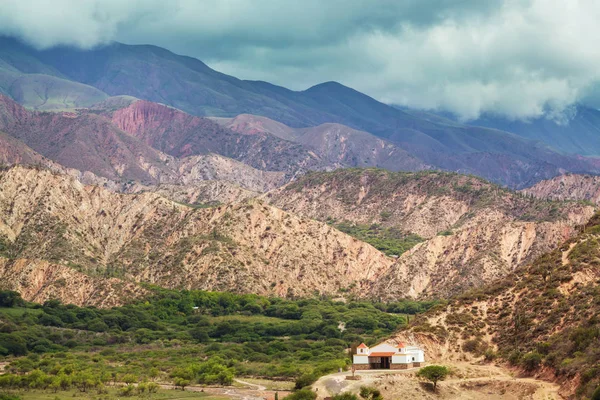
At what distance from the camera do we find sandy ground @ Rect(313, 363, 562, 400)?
3684 inches

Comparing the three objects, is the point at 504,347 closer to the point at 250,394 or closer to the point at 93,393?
the point at 250,394

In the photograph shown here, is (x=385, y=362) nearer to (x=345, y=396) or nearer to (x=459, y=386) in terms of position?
(x=459, y=386)

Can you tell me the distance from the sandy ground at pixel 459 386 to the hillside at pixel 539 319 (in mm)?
2353

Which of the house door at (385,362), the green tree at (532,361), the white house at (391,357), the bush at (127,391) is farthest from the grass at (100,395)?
the green tree at (532,361)

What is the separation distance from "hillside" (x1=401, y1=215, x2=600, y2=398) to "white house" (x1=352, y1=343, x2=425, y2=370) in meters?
5.44

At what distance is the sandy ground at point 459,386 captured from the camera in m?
93.6

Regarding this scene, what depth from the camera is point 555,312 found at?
10831 centimetres

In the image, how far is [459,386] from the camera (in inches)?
3871

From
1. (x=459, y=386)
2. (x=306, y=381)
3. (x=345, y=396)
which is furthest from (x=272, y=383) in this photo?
(x=459, y=386)

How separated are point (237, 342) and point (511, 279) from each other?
244ft

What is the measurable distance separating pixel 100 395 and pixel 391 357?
150 feet

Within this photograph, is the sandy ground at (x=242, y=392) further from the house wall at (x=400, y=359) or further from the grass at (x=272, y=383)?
the house wall at (x=400, y=359)

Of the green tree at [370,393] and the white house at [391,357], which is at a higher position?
the white house at [391,357]

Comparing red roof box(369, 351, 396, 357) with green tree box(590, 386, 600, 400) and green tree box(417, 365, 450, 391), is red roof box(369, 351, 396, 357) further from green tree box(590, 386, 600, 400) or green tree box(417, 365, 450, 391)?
green tree box(590, 386, 600, 400)
